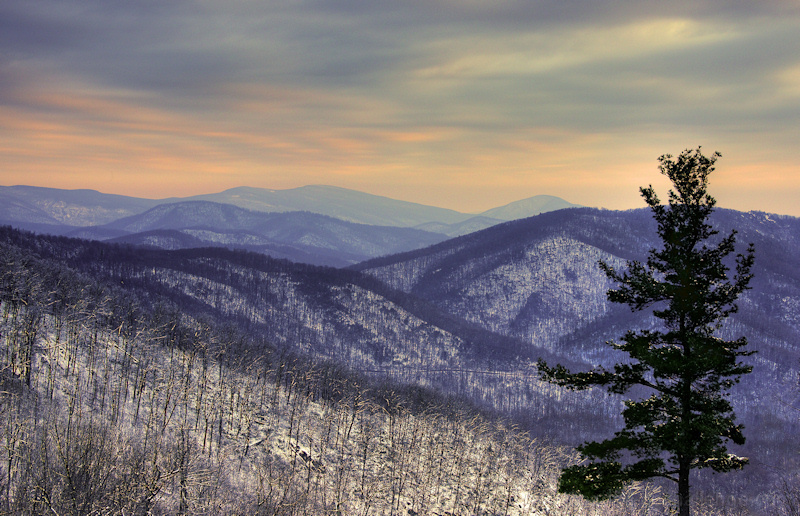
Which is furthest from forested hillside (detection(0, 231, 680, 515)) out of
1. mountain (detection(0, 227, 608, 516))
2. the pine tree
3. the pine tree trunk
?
the pine tree trunk

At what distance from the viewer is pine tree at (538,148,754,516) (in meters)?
19.0

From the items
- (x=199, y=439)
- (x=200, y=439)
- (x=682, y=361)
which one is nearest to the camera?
(x=682, y=361)

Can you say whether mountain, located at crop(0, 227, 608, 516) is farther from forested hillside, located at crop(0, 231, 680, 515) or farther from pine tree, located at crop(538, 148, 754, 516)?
pine tree, located at crop(538, 148, 754, 516)

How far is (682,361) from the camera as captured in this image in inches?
746

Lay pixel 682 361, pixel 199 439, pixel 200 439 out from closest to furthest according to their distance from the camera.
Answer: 1. pixel 682 361
2. pixel 199 439
3. pixel 200 439

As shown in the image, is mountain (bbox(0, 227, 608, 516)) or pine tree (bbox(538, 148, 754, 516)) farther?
Answer: mountain (bbox(0, 227, 608, 516))

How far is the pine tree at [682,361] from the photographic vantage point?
19016 millimetres

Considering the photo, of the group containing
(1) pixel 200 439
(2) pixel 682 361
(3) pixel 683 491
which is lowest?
(1) pixel 200 439

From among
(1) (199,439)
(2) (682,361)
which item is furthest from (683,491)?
(1) (199,439)

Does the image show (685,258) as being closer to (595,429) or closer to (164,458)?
(164,458)

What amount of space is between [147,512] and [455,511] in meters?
37.3

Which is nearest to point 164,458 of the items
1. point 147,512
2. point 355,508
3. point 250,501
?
point 250,501

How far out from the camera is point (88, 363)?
67750mm

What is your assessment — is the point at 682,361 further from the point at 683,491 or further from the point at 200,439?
the point at 200,439
